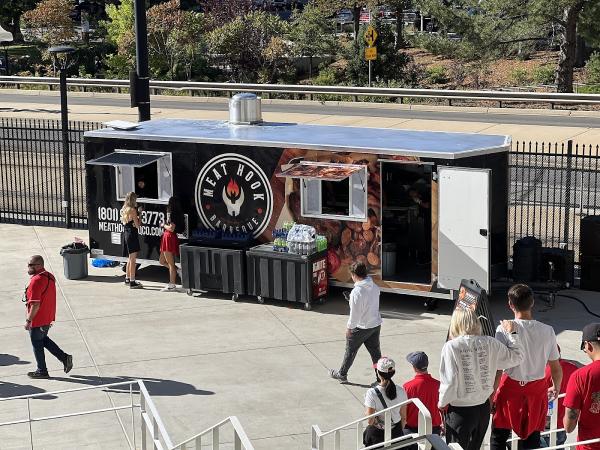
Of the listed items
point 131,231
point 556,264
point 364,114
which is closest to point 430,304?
point 556,264

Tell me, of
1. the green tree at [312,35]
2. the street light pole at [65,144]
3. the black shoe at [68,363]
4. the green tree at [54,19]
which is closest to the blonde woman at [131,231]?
the street light pole at [65,144]

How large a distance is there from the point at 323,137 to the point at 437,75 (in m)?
34.9

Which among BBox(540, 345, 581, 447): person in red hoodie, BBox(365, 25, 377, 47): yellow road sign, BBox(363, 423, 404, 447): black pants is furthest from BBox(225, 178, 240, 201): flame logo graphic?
BBox(365, 25, 377, 47): yellow road sign

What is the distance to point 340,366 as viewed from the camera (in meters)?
13.2

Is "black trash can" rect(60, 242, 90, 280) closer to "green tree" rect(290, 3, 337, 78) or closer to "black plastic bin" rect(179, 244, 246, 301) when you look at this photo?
"black plastic bin" rect(179, 244, 246, 301)

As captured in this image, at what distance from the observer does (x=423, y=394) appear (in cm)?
887

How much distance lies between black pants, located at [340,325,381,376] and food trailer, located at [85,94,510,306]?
3.19m

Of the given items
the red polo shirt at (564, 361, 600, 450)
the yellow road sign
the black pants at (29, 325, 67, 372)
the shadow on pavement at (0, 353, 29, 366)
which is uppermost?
the yellow road sign

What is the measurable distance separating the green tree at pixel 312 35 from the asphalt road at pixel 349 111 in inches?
449

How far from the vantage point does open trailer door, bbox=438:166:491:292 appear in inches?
587

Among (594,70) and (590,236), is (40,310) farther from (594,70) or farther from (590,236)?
(594,70)

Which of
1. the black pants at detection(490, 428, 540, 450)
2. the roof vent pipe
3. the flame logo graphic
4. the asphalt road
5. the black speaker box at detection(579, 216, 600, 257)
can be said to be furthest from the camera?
the asphalt road

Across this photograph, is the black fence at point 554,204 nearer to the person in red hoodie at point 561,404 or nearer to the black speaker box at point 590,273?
the black speaker box at point 590,273

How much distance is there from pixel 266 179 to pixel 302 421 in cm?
582
